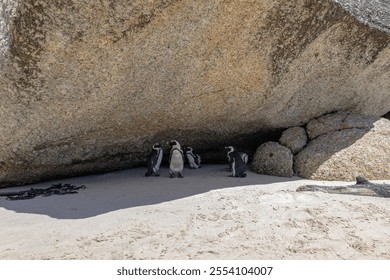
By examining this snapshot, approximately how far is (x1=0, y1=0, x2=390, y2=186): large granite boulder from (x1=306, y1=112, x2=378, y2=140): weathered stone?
0.14 m

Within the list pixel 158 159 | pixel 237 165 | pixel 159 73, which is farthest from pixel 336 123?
pixel 159 73

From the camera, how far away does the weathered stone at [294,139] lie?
525 cm

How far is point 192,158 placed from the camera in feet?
18.1

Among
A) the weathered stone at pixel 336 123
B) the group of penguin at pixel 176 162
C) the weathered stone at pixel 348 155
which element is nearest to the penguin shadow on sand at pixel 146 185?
the group of penguin at pixel 176 162

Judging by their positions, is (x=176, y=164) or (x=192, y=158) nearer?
(x=176, y=164)

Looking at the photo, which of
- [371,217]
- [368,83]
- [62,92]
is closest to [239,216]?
[371,217]

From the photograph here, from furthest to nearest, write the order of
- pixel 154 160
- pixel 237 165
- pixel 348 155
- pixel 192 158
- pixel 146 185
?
pixel 192 158 < pixel 154 160 < pixel 237 165 < pixel 348 155 < pixel 146 185

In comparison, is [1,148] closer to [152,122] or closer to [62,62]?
[62,62]

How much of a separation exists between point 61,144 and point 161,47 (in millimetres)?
1776

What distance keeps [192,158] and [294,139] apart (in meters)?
1.51

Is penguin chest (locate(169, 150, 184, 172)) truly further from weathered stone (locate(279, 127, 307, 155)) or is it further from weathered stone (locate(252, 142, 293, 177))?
weathered stone (locate(279, 127, 307, 155))

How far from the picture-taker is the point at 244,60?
4344mm

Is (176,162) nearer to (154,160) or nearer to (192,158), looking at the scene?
(154,160)
